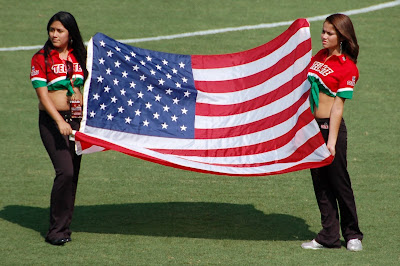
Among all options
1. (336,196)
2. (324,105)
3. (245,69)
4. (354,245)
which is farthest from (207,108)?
(354,245)

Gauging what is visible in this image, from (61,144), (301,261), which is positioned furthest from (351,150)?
(61,144)

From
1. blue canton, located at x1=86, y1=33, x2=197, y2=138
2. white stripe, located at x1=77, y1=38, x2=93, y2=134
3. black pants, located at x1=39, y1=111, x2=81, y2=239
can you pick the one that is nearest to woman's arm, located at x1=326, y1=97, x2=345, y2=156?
blue canton, located at x1=86, y1=33, x2=197, y2=138

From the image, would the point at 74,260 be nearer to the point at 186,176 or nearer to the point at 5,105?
the point at 186,176

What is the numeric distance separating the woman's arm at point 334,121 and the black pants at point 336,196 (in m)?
0.12

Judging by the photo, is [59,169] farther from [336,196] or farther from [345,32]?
[345,32]

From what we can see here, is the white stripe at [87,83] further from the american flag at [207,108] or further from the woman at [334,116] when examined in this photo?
the woman at [334,116]

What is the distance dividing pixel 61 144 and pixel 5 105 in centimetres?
535

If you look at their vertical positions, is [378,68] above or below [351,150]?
above

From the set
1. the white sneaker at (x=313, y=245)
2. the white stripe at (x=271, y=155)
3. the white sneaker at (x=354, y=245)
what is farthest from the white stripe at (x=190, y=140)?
the white sneaker at (x=354, y=245)

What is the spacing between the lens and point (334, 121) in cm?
680

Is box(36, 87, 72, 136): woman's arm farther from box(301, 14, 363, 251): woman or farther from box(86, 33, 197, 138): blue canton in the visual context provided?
box(301, 14, 363, 251): woman

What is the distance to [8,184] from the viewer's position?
915 cm

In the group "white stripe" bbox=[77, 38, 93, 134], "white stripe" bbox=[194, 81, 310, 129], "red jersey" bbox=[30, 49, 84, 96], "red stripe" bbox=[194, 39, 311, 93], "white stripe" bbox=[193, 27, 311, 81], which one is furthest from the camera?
"white stripe" bbox=[193, 27, 311, 81]

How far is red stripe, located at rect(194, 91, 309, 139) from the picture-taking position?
729 cm
